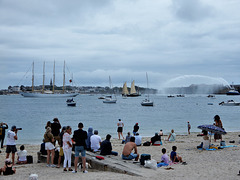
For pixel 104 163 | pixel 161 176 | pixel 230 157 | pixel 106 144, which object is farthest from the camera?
pixel 230 157

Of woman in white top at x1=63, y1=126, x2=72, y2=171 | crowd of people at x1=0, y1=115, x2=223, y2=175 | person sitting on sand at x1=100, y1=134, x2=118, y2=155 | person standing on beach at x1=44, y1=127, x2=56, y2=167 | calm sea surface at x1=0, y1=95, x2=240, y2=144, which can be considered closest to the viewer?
crowd of people at x1=0, y1=115, x2=223, y2=175

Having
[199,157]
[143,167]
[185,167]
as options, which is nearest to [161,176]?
[143,167]

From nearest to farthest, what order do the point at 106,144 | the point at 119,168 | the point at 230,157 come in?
the point at 119,168
the point at 106,144
the point at 230,157

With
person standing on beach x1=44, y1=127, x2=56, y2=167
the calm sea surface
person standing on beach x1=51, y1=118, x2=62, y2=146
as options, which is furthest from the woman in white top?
the calm sea surface

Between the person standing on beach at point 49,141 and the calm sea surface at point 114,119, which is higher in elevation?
the person standing on beach at point 49,141

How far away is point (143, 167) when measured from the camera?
11570 mm

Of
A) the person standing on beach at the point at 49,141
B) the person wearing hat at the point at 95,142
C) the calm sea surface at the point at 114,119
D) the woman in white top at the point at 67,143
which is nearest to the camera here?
the woman in white top at the point at 67,143

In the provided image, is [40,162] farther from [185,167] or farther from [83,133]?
[185,167]

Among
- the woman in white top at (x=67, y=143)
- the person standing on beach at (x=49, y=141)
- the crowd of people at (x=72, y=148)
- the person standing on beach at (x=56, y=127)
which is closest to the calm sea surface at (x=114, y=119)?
the person standing on beach at (x=56, y=127)

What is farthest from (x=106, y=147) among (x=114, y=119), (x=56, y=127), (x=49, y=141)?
(x=114, y=119)

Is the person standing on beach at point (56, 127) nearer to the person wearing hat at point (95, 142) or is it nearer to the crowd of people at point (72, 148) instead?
the crowd of people at point (72, 148)

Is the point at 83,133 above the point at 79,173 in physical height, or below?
above

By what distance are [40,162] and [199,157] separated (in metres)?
7.92

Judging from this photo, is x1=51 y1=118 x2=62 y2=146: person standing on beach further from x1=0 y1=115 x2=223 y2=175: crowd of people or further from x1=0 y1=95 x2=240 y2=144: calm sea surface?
x1=0 y1=95 x2=240 y2=144: calm sea surface
